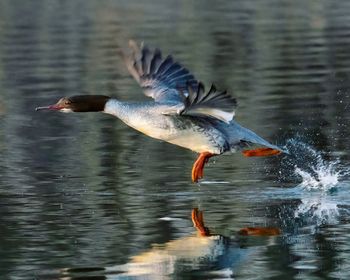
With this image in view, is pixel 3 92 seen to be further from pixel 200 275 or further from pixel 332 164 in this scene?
pixel 200 275

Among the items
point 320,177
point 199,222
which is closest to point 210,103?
point 199,222

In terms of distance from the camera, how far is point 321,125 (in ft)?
53.4

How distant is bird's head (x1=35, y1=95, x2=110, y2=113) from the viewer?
1161cm

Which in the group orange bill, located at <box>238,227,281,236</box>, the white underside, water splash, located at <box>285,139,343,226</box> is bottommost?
orange bill, located at <box>238,227,281,236</box>

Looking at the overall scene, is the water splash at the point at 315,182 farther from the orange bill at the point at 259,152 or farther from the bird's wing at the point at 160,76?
the bird's wing at the point at 160,76

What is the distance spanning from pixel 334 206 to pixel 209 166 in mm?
2463

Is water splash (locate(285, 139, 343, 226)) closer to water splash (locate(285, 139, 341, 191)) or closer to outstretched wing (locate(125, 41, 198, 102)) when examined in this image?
water splash (locate(285, 139, 341, 191))

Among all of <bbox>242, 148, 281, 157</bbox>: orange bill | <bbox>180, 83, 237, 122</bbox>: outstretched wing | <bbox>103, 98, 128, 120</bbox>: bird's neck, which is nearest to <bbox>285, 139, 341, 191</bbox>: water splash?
<bbox>242, 148, 281, 157</bbox>: orange bill

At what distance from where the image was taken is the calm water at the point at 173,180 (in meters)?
9.41

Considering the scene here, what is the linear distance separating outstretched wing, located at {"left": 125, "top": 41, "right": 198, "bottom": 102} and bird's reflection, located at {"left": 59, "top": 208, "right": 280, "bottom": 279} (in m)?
2.43

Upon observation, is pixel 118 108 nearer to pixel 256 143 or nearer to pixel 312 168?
pixel 256 143

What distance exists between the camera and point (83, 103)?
11711mm

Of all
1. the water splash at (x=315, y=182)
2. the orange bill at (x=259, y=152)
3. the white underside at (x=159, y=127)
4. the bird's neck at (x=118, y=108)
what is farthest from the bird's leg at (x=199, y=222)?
the bird's neck at (x=118, y=108)

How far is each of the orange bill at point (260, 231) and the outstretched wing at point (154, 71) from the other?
243cm
